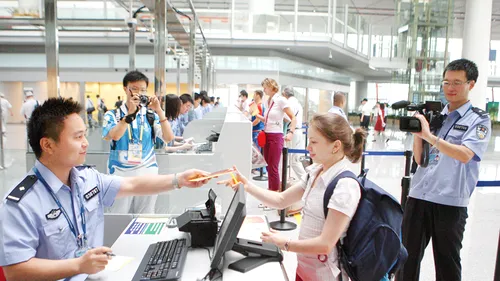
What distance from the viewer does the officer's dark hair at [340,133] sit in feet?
5.91

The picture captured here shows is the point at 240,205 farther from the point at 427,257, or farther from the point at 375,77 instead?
the point at 375,77

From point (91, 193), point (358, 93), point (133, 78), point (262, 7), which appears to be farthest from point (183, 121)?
point (358, 93)

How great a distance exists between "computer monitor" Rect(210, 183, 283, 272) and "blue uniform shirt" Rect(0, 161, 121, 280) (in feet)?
1.89

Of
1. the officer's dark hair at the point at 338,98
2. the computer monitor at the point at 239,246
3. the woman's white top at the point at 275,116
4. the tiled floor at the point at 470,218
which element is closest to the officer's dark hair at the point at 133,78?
the tiled floor at the point at 470,218

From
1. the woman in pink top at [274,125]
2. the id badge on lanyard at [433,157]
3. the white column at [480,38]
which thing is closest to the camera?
the id badge on lanyard at [433,157]

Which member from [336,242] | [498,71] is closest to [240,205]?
[336,242]

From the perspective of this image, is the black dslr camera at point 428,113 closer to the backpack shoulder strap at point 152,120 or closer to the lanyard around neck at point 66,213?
the backpack shoulder strap at point 152,120

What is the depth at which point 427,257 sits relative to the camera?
3.78 meters

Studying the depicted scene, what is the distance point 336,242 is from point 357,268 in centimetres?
14

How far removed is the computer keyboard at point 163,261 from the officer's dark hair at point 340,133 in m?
0.86

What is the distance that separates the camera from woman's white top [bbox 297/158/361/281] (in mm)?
1654

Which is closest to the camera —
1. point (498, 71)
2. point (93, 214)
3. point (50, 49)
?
point (93, 214)

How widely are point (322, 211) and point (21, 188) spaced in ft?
4.12

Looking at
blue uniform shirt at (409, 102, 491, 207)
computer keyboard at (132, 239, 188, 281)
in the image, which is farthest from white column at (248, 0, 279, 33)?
computer keyboard at (132, 239, 188, 281)
